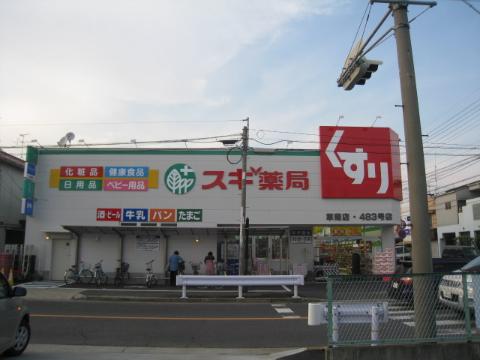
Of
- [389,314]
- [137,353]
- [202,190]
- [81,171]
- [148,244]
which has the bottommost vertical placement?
[137,353]

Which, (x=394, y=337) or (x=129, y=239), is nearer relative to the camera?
(x=394, y=337)

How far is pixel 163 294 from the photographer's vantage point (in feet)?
62.1

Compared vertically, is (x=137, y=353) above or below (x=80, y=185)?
below

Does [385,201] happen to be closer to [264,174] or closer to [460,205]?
[264,174]

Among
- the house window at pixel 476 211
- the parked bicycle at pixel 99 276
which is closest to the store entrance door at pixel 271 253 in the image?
the parked bicycle at pixel 99 276

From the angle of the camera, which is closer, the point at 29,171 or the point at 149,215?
the point at 29,171

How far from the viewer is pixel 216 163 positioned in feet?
81.0

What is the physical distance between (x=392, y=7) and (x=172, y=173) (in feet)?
57.5

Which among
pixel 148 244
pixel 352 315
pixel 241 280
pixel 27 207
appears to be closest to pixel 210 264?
pixel 148 244

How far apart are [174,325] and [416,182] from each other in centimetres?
725

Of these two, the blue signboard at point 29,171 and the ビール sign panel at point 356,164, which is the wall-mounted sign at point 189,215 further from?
the blue signboard at point 29,171

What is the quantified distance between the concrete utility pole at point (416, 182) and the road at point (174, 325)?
117 inches

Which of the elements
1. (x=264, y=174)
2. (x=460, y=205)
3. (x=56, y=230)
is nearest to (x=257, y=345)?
(x=264, y=174)

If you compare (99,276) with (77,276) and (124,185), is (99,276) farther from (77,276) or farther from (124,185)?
(124,185)
